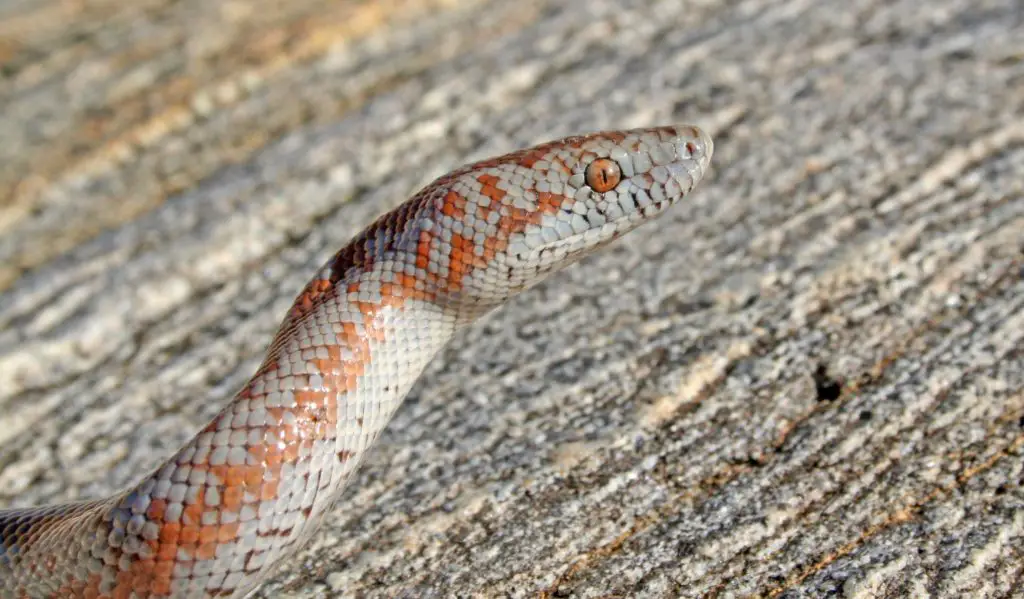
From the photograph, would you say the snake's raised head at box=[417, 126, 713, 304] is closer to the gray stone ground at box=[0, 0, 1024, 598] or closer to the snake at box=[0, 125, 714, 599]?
the snake at box=[0, 125, 714, 599]

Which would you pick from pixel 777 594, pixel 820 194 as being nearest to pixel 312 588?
pixel 777 594

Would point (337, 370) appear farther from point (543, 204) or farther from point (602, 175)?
point (602, 175)

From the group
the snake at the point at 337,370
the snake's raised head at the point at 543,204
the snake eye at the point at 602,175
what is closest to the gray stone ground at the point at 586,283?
the snake at the point at 337,370

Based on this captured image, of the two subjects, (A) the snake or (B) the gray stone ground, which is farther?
(B) the gray stone ground

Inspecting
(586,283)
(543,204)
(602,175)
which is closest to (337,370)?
(543,204)

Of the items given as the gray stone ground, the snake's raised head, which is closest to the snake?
the snake's raised head

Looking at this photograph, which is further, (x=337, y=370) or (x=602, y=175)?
(x=602, y=175)
